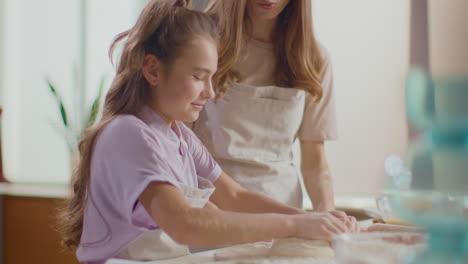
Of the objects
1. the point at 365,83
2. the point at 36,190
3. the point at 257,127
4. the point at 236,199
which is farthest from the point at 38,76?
the point at 236,199

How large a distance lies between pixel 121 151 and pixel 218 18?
2.46 ft

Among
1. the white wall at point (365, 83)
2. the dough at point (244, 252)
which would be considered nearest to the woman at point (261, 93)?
the dough at point (244, 252)

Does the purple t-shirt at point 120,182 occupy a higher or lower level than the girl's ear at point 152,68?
lower

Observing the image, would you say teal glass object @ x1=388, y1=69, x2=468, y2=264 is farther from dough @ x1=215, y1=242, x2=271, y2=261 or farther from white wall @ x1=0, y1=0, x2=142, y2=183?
white wall @ x1=0, y1=0, x2=142, y2=183

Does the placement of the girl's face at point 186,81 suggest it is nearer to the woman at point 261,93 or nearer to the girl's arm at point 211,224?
the girl's arm at point 211,224

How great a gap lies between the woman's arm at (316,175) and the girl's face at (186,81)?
2.71 ft

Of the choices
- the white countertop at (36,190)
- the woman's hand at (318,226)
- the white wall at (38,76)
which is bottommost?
the white countertop at (36,190)

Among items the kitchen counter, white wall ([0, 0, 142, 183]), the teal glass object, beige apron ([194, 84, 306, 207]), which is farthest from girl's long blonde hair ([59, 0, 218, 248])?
white wall ([0, 0, 142, 183])

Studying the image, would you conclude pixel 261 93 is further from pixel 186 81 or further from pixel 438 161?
pixel 438 161

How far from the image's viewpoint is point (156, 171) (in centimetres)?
108

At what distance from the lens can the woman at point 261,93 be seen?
5.86 feet

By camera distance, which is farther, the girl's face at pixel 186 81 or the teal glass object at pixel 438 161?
the girl's face at pixel 186 81

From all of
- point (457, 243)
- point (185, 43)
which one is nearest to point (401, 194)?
point (457, 243)

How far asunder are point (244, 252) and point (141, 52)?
0.45m
